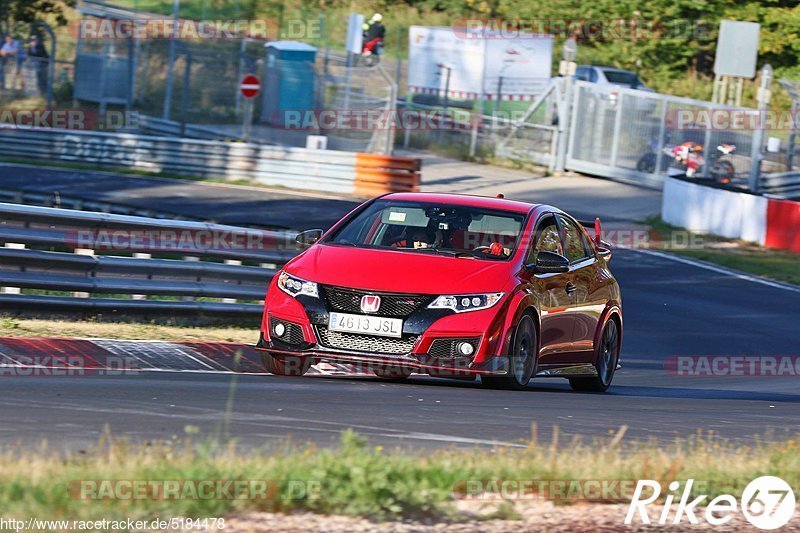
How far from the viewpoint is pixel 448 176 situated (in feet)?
112

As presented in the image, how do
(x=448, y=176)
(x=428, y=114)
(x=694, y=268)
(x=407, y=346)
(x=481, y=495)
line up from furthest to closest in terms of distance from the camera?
(x=428, y=114) → (x=448, y=176) → (x=694, y=268) → (x=407, y=346) → (x=481, y=495)

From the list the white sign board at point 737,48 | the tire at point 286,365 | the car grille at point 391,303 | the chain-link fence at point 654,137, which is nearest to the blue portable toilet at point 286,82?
the chain-link fence at point 654,137

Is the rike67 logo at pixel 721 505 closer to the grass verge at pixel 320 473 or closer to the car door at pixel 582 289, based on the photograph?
the grass verge at pixel 320 473

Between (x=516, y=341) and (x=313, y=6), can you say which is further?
(x=313, y=6)

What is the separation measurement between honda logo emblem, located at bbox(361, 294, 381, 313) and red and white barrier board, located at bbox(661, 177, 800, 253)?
56.3 ft

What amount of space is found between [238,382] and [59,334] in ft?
Result: 7.74

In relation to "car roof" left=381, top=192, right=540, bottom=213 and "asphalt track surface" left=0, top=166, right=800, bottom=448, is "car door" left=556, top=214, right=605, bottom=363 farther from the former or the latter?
"car roof" left=381, top=192, right=540, bottom=213

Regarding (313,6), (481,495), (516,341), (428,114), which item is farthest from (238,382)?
(313,6)

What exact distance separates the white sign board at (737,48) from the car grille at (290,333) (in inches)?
942

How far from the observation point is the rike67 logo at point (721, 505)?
5.75 meters

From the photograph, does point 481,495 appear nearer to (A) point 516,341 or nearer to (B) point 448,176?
(A) point 516,341

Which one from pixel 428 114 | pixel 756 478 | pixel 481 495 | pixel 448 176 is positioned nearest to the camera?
pixel 481 495

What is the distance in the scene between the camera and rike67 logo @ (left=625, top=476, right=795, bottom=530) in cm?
575

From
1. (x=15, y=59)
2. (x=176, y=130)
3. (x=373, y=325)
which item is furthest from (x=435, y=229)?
(x=15, y=59)
